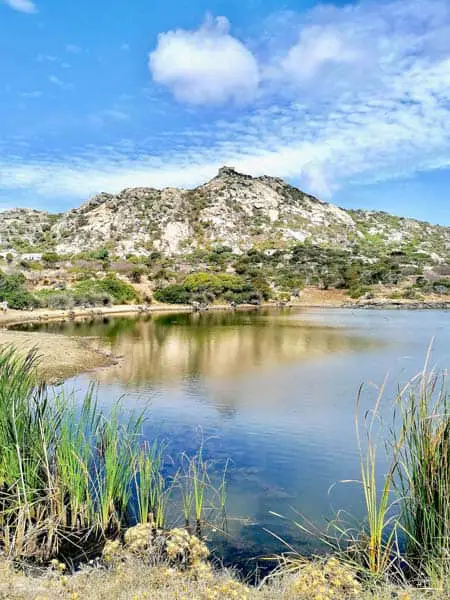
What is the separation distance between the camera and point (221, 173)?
11119 cm

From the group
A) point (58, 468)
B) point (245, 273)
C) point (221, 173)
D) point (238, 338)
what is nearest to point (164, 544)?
point (58, 468)

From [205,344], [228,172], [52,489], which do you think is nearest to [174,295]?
[205,344]

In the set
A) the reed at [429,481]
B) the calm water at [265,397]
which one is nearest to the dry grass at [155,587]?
the reed at [429,481]

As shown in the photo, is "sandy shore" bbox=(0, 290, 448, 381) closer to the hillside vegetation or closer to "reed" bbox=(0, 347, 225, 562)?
"reed" bbox=(0, 347, 225, 562)

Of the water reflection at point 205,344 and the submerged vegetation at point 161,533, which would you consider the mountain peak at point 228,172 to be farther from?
the submerged vegetation at point 161,533

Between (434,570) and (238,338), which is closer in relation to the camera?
→ (434,570)

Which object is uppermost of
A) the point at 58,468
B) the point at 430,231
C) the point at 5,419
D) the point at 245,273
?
the point at 430,231

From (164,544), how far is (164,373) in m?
11.6

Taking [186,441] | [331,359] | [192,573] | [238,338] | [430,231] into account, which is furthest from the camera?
[430,231]

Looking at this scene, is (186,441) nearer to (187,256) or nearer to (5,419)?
(5,419)

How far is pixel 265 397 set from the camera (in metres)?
13.1

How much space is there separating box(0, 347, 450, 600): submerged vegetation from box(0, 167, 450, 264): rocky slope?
72936 millimetres

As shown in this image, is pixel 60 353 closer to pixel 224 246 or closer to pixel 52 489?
pixel 52 489

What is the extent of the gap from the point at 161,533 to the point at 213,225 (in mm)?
85699
